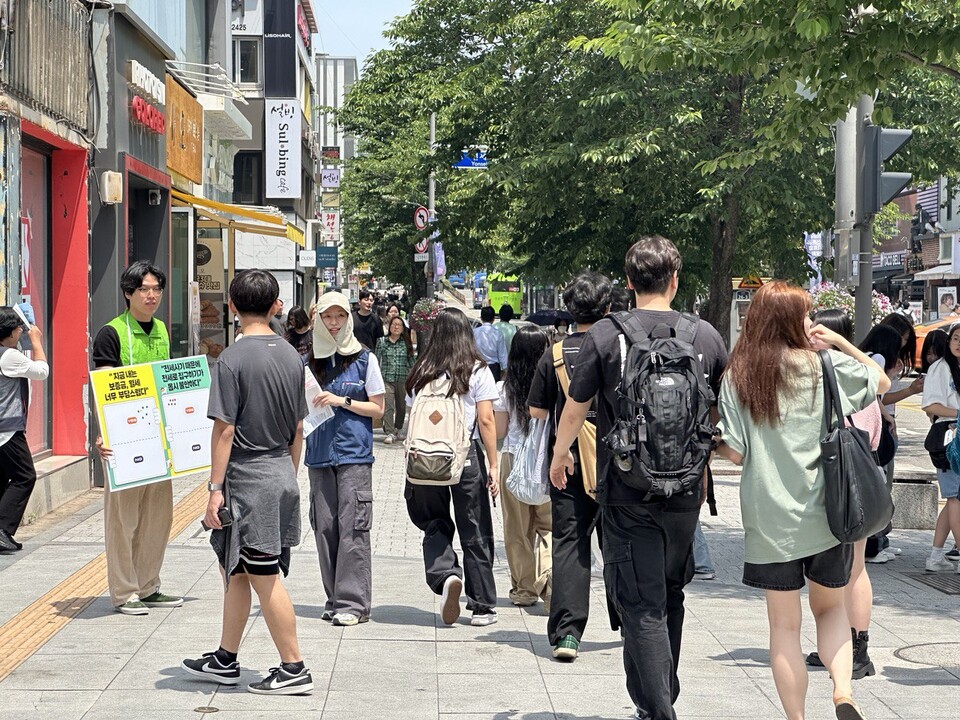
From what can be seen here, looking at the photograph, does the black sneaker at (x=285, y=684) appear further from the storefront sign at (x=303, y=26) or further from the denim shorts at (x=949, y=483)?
the storefront sign at (x=303, y=26)

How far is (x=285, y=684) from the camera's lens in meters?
5.77

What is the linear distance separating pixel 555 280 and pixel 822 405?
18.4 meters

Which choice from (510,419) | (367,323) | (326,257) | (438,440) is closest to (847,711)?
(438,440)

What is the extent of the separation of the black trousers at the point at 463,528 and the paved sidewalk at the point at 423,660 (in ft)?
0.76

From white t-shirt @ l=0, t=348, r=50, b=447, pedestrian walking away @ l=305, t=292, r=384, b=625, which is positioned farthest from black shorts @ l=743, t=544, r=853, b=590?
white t-shirt @ l=0, t=348, r=50, b=447

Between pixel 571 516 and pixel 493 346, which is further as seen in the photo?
pixel 493 346

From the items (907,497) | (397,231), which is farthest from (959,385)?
(397,231)

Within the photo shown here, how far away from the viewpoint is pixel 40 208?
1255cm

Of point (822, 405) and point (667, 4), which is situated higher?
point (667, 4)

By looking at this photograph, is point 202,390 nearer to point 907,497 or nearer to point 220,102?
point 907,497

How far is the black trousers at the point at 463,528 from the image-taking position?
7.32 m

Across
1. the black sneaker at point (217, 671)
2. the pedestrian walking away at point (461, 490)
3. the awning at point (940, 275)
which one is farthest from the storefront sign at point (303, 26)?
the black sneaker at point (217, 671)

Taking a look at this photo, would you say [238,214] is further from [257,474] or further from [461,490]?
[257,474]

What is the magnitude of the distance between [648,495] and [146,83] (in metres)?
11.2
